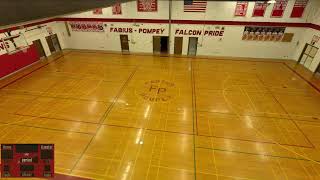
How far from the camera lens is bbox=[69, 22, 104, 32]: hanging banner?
679 inches

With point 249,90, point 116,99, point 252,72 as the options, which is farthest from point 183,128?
point 252,72

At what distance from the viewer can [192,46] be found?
1702 cm

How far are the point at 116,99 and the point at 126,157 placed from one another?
4.15 m

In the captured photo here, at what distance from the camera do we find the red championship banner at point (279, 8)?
552 inches

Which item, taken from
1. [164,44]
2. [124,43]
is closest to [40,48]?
[124,43]

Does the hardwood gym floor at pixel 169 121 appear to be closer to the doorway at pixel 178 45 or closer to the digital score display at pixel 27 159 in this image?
the digital score display at pixel 27 159

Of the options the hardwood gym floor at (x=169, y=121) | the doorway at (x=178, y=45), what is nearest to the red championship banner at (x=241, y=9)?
the hardwood gym floor at (x=169, y=121)

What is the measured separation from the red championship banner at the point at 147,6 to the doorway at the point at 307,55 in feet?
40.9

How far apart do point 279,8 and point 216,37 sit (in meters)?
4.97

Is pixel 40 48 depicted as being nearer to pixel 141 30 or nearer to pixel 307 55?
pixel 141 30

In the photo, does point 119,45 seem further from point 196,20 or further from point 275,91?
point 275,91

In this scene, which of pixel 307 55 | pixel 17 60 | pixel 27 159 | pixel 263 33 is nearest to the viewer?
pixel 27 159

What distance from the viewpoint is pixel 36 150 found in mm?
3057

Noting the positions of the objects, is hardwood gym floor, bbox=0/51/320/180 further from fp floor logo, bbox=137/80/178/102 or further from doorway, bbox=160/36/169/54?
doorway, bbox=160/36/169/54
